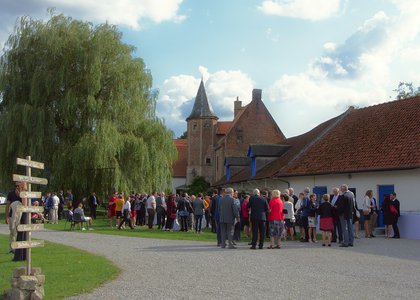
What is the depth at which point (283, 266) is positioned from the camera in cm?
1210

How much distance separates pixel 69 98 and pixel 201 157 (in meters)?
36.7

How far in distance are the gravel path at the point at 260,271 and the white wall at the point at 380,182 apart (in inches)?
173

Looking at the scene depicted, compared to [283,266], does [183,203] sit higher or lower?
higher

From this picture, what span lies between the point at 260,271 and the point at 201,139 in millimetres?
55977

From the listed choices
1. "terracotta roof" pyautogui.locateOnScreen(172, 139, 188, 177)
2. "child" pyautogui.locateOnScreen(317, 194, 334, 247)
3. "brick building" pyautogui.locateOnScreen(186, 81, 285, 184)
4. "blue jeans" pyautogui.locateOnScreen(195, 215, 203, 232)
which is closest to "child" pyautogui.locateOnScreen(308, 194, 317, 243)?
"child" pyautogui.locateOnScreen(317, 194, 334, 247)

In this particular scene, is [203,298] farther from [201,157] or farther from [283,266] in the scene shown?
[201,157]

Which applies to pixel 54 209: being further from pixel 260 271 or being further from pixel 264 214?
pixel 260 271

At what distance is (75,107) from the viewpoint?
3138 cm

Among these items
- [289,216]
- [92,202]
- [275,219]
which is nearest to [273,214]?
[275,219]

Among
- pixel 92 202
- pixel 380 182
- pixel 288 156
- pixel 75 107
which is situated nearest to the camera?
pixel 380 182

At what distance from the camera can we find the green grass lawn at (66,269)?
9.35 m

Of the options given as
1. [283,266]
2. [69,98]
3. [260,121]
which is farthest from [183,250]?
[260,121]

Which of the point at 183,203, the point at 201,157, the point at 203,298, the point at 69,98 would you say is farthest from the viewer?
the point at 201,157

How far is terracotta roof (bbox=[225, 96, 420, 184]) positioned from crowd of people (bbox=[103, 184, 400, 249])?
3.22m
